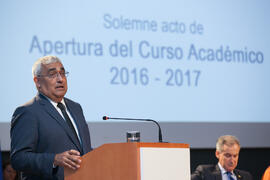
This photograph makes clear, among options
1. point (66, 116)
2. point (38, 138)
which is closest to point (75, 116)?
point (66, 116)

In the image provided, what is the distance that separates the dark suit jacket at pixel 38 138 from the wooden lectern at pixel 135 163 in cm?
23

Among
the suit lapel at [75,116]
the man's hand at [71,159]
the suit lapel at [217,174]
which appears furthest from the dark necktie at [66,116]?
the suit lapel at [217,174]

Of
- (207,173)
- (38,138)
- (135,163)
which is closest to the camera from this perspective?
(135,163)

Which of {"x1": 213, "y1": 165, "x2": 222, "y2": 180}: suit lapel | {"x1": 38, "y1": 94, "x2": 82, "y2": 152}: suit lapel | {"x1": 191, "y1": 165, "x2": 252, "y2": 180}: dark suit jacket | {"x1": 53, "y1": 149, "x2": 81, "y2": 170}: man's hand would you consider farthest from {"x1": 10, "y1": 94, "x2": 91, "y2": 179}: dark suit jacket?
{"x1": 213, "y1": 165, "x2": 222, "y2": 180}: suit lapel

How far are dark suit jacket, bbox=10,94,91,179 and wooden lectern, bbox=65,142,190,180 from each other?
0.23m

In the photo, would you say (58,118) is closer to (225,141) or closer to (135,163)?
(135,163)

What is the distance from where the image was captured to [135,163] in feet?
7.52

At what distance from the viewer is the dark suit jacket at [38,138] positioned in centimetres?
269

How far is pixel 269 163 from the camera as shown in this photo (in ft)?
20.2

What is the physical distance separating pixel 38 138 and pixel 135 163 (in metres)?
0.75

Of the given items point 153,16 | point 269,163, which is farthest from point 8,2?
point 269,163

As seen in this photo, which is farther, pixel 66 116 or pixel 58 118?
pixel 66 116

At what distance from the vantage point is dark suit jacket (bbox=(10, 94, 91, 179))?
269 cm

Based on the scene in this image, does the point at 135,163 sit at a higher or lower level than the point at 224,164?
higher
